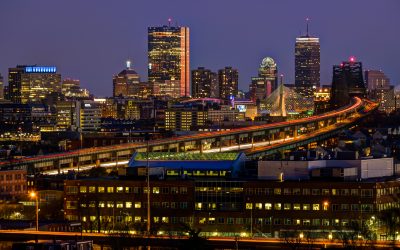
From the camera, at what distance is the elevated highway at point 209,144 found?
303 ft

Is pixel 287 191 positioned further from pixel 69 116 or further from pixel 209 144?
pixel 69 116

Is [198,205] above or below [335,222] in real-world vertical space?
above

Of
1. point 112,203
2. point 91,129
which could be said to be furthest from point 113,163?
point 91,129

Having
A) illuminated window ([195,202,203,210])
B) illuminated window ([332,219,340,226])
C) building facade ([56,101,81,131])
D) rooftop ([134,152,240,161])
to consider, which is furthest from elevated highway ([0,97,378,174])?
building facade ([56,101,81,131])

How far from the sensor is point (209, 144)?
386 ft

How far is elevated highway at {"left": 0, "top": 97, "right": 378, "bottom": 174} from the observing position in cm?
9250

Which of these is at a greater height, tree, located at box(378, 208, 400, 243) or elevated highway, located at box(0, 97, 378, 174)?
elevated highway, located at box(0, 97, 378, 174)

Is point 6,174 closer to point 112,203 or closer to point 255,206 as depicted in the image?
point 112,203

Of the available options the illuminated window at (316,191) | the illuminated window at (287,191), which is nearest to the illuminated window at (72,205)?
the illuminated window at (287,191)

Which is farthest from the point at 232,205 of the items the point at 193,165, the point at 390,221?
the point at 390,221

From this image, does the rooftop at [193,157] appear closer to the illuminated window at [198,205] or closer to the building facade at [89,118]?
the illuminated window at [198,205]

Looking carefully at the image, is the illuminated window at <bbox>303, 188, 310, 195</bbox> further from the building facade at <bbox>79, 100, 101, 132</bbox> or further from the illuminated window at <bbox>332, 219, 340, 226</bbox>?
the building facade at <bbox>79, 100, 101, 132</bbox>

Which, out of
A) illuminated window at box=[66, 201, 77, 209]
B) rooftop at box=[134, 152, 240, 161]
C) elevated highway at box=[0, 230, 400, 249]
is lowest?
elevated highway at box=[0, 230, 400, 249]

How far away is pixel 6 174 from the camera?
241 ft
